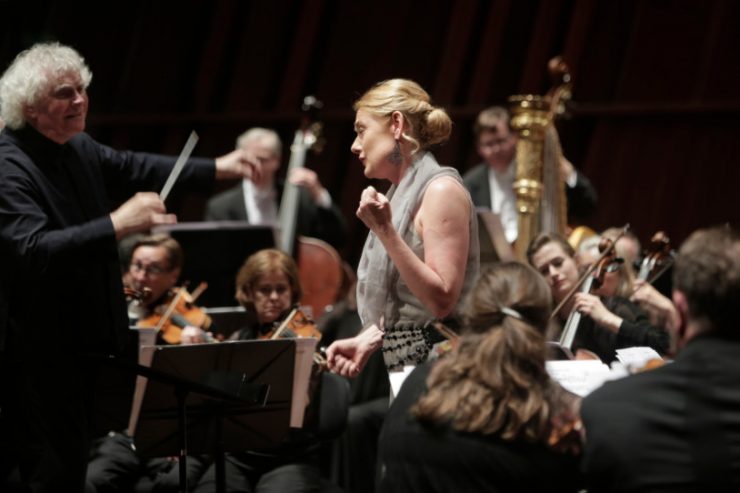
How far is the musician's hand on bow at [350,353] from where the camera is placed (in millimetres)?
2598

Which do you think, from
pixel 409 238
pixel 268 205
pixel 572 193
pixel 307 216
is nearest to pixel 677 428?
pixel 409 238

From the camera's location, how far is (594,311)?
346cm

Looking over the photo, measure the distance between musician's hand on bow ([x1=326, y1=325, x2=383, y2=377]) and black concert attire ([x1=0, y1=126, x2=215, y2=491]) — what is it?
0.71 meters

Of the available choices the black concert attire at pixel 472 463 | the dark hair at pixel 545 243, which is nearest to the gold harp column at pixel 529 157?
the dark hair at pixel 545 243

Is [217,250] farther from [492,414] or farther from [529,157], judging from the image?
[492,414]

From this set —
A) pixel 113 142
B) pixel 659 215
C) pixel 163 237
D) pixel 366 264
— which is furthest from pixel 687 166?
pixel 113 142

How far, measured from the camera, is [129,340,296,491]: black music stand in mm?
3043

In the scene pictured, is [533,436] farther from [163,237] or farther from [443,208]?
[163,237]

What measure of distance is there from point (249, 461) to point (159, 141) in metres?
4.14

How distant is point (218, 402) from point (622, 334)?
1.26 m

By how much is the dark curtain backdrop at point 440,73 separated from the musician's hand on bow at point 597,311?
7.31ft

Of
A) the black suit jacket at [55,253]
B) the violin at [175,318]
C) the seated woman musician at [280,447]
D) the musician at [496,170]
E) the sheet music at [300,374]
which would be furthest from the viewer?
the musician at [496,170]

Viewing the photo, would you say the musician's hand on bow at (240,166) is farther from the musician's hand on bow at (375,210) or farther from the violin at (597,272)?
the violin at (597,272)

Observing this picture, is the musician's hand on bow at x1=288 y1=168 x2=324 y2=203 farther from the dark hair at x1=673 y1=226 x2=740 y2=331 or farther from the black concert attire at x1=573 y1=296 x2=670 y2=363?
the dark hair at x1=673 y1=226 x2=740 y2=331
